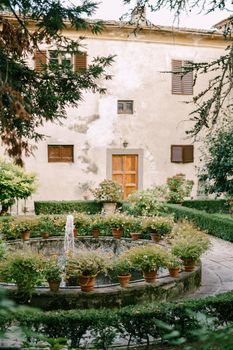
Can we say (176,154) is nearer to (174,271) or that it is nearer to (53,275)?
(174,271)

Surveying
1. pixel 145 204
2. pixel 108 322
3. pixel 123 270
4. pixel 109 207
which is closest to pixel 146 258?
pixel 123 270

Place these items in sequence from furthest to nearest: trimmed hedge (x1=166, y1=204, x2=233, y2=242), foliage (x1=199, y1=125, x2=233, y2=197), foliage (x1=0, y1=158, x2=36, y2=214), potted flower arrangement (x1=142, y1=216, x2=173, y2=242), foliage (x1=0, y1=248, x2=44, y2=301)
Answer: foliage (x1=0, y1=158, x2=36, y2=214), foliage (x1=199, y1=125, x2=233, y2=197), trimmed hedge (x1=166, y1=204, x2=233, y2=242), potted flower arrangement (x1=142, y1=216, x2=173, y2=242), foliage (x1=0, y1=248, x2=44, y2=301)

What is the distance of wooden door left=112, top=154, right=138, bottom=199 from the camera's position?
17.1 metres

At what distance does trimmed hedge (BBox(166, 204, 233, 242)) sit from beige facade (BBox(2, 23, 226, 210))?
4.12 meters

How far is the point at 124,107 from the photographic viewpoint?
1695cm

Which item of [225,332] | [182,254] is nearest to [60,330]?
[182,254]

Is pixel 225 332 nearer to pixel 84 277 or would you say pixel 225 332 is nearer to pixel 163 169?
pixel 84 277

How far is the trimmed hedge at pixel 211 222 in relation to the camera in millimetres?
11420

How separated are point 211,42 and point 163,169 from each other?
17.3 ft

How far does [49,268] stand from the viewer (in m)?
6.21

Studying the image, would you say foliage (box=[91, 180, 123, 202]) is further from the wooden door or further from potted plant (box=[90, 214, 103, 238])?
potted plant (box=[90, 214, 103, 238])

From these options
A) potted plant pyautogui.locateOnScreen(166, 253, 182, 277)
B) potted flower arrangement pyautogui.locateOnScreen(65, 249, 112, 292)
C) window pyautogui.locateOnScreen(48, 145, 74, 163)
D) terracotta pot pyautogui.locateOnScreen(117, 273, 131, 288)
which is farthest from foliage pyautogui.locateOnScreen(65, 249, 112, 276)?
window pyautogui.locateOnScreen(48, 145, 74, 163)

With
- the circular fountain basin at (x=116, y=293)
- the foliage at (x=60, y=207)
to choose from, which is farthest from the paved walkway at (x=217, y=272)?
the foliage at (x=60, y=207)

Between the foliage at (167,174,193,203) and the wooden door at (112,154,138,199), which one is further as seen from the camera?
the wooden door at (112,154,138,199)
